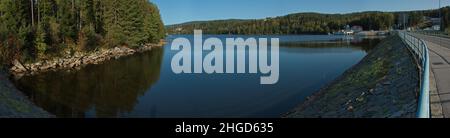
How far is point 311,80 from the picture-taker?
3161cm

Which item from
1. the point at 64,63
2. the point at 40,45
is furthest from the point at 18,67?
the point at 64,63

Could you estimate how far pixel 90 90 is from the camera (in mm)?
27500

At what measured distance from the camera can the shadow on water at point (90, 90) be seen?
69.6 ft

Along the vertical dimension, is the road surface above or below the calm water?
above

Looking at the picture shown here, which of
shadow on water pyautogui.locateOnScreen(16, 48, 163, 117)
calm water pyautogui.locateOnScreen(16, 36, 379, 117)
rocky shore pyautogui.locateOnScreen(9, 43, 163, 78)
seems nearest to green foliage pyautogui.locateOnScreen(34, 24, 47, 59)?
rocky shore pyautogui.locateOnScreen(9, 43, 163, 78)

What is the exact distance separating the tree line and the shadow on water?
21.4ft

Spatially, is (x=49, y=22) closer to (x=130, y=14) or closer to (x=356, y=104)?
(x=130, y=14)

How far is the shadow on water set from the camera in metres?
21.2

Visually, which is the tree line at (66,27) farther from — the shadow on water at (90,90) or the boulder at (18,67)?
the shadow on water at (90,90)

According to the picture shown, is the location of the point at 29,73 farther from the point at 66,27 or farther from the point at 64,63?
the point at 66,27

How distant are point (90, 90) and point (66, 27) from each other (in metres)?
29.4

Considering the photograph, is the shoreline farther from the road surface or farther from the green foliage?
the road surface
